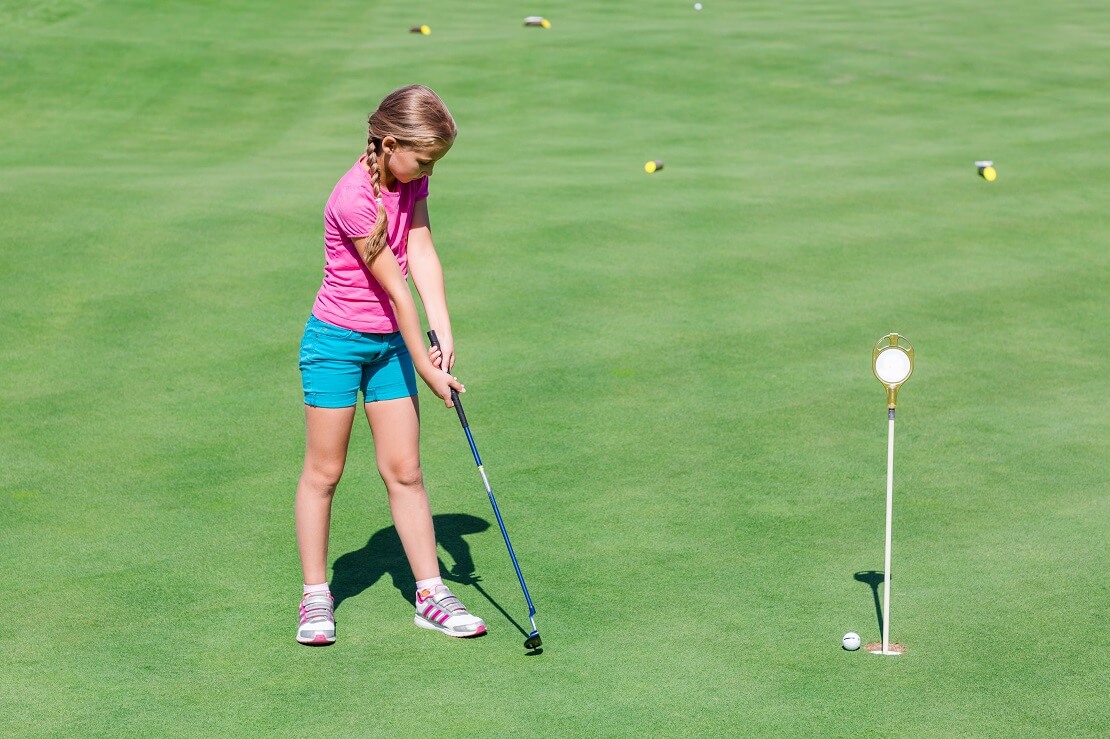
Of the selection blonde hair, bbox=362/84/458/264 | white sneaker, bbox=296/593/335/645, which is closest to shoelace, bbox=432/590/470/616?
white sneaker, bbox=296/593/335/645

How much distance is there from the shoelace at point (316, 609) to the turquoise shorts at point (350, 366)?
0.83 metres

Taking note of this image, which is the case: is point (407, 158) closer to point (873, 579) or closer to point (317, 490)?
point (317, 490)

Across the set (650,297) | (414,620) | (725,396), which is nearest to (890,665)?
(414,620)

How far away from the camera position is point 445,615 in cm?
567

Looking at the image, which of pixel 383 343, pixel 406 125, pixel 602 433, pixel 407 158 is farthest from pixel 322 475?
pixel 602 433

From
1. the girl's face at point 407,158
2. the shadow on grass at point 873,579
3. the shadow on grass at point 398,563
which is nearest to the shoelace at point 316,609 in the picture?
the shadow on grass at point 398,563

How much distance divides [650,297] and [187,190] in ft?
16.7

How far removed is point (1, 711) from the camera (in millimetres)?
5039

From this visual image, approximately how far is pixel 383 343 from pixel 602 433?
2.64 metres

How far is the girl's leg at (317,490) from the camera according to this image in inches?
225

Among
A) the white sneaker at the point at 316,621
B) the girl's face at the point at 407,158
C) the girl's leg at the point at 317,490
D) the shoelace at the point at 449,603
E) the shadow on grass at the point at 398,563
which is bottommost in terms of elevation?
the white sneaker at the point at 316,621

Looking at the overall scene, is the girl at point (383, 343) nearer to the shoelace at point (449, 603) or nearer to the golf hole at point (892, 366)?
the shoelace at point (449, 603)

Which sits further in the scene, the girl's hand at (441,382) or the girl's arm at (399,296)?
the girl's hand at (441,382)

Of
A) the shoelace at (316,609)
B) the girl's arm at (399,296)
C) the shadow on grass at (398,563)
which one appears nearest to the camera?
the girl's arm at (399,296)
